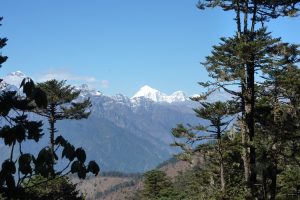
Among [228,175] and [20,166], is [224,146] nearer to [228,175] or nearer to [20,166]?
[228,175]

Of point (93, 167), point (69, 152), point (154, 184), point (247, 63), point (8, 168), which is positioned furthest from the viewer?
point (154, 184)

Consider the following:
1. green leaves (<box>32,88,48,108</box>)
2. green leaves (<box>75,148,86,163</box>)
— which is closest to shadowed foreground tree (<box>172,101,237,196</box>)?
green leaves (<box>75,148,86,163</box>)

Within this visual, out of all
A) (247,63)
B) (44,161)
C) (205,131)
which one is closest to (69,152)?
(44,161)

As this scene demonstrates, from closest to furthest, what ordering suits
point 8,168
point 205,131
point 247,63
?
point 8,168
point 247,63
point 205,131

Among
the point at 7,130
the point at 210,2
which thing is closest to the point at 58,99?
the point at 210,2

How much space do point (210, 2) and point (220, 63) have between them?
288 centimetres

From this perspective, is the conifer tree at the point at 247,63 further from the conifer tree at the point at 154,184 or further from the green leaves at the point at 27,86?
the conifer tree at the point at 154,184

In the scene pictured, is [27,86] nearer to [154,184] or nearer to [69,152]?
[69,152]

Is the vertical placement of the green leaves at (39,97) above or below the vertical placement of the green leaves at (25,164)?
above

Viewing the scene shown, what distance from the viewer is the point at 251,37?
19344mm

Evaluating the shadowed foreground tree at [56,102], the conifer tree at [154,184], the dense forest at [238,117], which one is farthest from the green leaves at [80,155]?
the conifer tree at [154,184]

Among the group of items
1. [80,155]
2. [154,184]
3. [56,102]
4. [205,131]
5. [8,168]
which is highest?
[56,102]

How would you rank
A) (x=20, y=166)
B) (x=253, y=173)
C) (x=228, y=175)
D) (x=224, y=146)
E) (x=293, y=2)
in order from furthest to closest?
(x=228, y=175) → (x=224, y=146) → (x=253, y=173) → (x=293, y=2) → (x=20, y=166)

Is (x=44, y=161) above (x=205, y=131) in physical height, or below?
below
